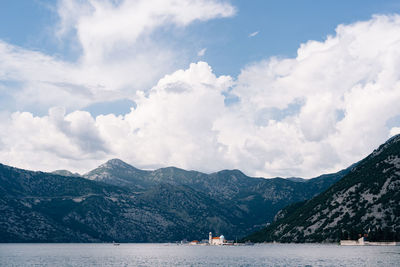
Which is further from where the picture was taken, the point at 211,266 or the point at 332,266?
the point at 211,266

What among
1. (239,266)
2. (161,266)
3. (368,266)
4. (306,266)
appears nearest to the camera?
(368,266)

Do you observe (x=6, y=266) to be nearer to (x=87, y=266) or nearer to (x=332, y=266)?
(x=87, y=266)

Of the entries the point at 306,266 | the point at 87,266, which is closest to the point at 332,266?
the point at 306,266

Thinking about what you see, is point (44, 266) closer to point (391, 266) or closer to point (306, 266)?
point (306, 266)

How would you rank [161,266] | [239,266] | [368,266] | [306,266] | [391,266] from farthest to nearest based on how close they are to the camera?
[161,266]
[239,266]
[306,266]
[368,266]
[391,266]

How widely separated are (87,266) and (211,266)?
47.6m

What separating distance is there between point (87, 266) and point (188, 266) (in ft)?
127

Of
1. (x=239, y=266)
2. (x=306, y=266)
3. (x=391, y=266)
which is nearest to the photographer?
(x=391, y=266)

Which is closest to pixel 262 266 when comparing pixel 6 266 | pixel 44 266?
pixel 44 266

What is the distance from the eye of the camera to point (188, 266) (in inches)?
6368

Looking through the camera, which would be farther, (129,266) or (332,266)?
(129,266)

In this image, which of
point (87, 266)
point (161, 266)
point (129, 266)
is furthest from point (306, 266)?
point (87, 266)

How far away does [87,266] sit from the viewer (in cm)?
16250

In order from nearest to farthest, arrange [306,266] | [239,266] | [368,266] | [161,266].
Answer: [368,266] → [306,266] → [239,266] → [161,266]
